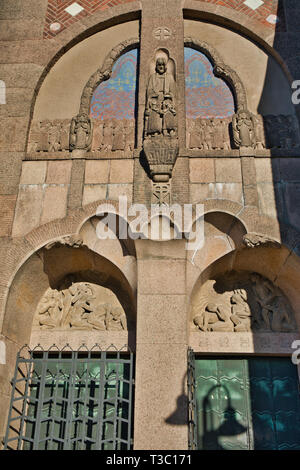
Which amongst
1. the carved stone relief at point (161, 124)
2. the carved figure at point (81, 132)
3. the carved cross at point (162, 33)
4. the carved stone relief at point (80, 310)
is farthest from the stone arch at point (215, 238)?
the carved cross at point (162, 33)

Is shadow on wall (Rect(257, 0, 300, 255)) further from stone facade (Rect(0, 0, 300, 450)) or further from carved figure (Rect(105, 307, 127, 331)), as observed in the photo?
carved figure (Rect(105, 307, 127, 331))

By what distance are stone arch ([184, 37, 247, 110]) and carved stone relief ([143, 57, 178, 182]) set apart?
1.02m

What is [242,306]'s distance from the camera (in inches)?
342

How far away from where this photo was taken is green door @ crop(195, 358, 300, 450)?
7.96 meters

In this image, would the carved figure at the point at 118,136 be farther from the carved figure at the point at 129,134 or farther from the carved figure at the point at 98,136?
the carved figure at the point at 98,136

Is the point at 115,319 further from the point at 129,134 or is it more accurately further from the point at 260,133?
the point at 260,133

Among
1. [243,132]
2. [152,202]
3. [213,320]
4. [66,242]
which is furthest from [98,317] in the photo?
[243,132]

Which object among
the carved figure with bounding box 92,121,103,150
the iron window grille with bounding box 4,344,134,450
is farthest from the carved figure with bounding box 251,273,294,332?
the carved figure with bounding box 92,121,103,150

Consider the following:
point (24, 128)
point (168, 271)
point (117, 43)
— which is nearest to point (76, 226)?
point (168, 271)

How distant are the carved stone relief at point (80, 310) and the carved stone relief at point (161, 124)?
2.40 meters

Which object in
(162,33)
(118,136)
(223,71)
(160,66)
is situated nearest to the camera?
(118,136)

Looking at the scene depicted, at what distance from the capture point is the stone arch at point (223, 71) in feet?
31.2

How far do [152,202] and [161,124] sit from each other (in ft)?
5.07
